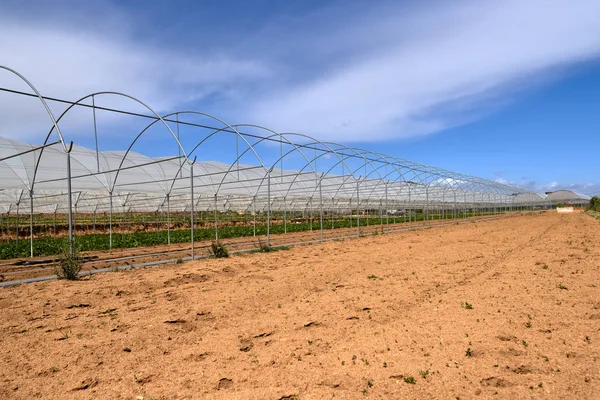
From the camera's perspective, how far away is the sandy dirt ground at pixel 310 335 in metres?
3.83

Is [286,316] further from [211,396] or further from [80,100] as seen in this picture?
[80,100]

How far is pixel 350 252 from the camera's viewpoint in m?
13.8

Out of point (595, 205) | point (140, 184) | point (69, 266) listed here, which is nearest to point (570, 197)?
point (595, 205)

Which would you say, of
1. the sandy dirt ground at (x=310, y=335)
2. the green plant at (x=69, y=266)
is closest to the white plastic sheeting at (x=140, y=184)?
the green plant at (x=69, y=266)

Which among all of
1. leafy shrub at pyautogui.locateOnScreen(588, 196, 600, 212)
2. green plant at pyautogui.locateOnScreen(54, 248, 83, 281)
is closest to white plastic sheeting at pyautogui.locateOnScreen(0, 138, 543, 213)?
green plant at pyautogui.locateOnScreen(54, 248, 83, 281)

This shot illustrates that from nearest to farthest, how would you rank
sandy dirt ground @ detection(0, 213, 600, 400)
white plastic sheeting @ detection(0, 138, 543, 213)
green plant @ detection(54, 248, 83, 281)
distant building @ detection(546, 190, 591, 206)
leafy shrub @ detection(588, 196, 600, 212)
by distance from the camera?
sandy dirt ground @ detection(0, 213, 600, 400)
green plant @ detection(54, 248, 83, 281)
white plastic sheeting @ detection(0, 138, 543, 213)
leafy shrub @ detection(588, 196, 600, 212)
distant building @ detection(546, 190, 591, 206)

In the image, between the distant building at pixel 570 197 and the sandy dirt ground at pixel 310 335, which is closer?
the sandy dirt ground at pixel 310 335

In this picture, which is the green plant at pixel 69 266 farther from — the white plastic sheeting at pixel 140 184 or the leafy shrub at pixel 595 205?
the leafy shrub at pixel 595 205

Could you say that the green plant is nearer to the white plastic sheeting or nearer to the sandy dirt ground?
the sandy dirt ground

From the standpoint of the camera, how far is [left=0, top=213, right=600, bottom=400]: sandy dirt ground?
151 inches

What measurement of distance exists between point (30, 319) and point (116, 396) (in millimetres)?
3539

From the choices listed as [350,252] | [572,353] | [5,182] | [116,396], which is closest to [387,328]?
[572,353]

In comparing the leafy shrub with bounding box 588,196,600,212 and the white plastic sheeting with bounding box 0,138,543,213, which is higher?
the white plastic sheeting with bounding box 0,138,543,213

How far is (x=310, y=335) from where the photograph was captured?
5.22 meters
